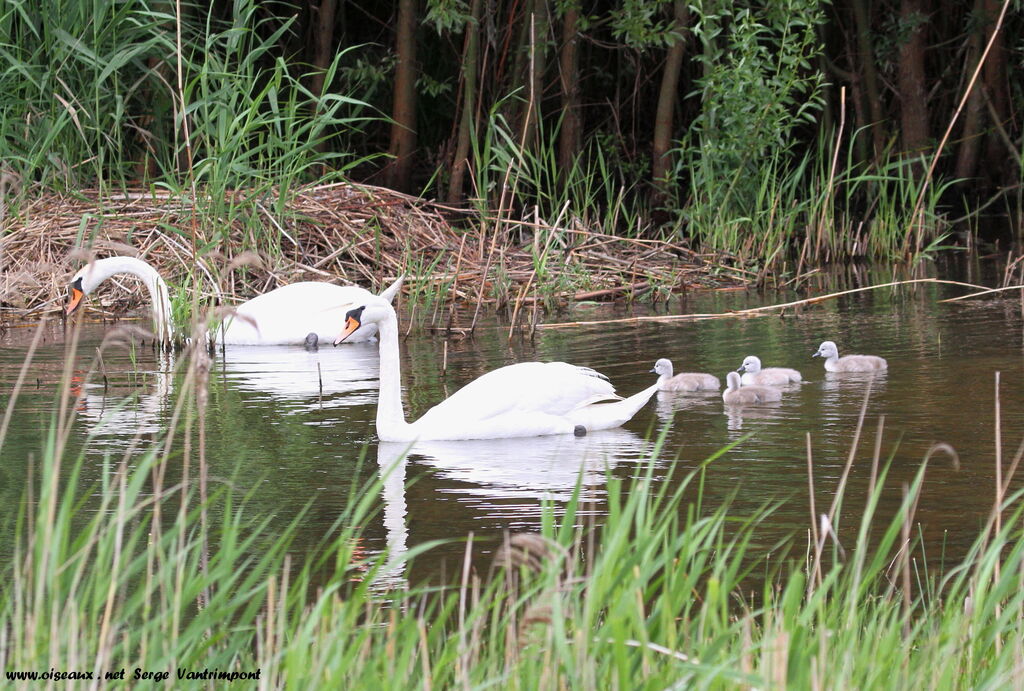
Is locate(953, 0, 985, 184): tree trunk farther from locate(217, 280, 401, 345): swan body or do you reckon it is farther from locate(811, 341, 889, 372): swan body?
locate(811, 341, 889, 372): swan body

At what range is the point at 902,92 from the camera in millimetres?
16625

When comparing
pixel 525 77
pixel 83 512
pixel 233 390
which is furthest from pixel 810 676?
pixel 525 77

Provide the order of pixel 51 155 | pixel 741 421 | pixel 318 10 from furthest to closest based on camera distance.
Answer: pixel 318 10 < pixel 51 155 < pixel 741 421

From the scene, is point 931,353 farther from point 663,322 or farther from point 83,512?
point 83,512

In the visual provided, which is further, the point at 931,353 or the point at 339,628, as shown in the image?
the point at 931,353

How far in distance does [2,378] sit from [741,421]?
12.8 feet

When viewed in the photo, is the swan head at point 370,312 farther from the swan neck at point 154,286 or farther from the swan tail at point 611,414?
the swan neck at point 154,286

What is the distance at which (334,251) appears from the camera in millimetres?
12078

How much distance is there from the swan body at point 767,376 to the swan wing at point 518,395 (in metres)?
1.06

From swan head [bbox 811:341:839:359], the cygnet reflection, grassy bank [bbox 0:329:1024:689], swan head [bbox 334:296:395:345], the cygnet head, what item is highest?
swan head [bbox 334:296:395:345]

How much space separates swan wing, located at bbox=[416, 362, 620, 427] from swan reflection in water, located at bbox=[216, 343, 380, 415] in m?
1.03

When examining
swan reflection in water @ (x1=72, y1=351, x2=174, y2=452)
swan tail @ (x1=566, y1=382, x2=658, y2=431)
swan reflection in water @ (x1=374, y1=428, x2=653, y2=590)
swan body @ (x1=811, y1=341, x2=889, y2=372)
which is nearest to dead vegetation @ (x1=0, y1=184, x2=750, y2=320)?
swan reflection in water @ (x1=72, y1=351, x2=174, y2=452)

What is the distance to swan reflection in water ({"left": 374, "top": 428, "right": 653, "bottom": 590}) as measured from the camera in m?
5.53

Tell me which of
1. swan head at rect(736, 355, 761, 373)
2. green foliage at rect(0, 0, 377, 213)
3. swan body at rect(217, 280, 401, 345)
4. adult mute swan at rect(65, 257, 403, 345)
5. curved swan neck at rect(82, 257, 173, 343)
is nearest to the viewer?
swan head at rect(736, 355, 761, 373)
